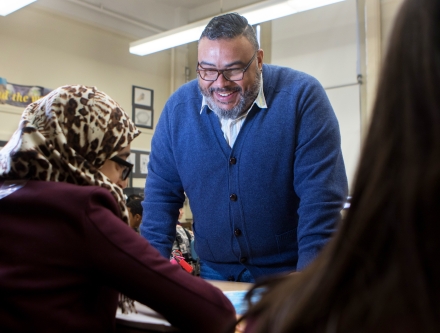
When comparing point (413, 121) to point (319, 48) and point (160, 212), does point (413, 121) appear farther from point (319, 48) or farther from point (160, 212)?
point (319, 48)

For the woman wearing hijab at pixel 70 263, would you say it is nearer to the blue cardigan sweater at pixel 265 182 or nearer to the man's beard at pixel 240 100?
the blue cardigan sweater at pixel 265 182

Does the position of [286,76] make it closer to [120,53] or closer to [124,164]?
[124,164]

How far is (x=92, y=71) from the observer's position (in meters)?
5.51

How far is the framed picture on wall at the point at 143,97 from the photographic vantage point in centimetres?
593

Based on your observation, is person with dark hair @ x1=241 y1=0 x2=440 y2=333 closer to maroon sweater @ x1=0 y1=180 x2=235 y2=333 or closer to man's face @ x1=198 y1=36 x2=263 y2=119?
maroon sweater @ x1=0 y1=180 x2=235 y2=333

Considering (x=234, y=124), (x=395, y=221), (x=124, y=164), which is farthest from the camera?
(x=234, y=124)

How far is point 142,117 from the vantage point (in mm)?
5984

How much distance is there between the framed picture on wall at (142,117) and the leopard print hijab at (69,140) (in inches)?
188

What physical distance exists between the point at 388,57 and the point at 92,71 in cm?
536

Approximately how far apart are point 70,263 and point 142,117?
5.18 metres

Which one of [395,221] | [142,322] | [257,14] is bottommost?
[142,322]

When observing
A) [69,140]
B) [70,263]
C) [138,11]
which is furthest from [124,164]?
[138,11]

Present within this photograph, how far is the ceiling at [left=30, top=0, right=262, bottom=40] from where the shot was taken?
5.29 meters

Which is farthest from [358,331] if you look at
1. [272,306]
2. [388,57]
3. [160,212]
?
[160,212]
